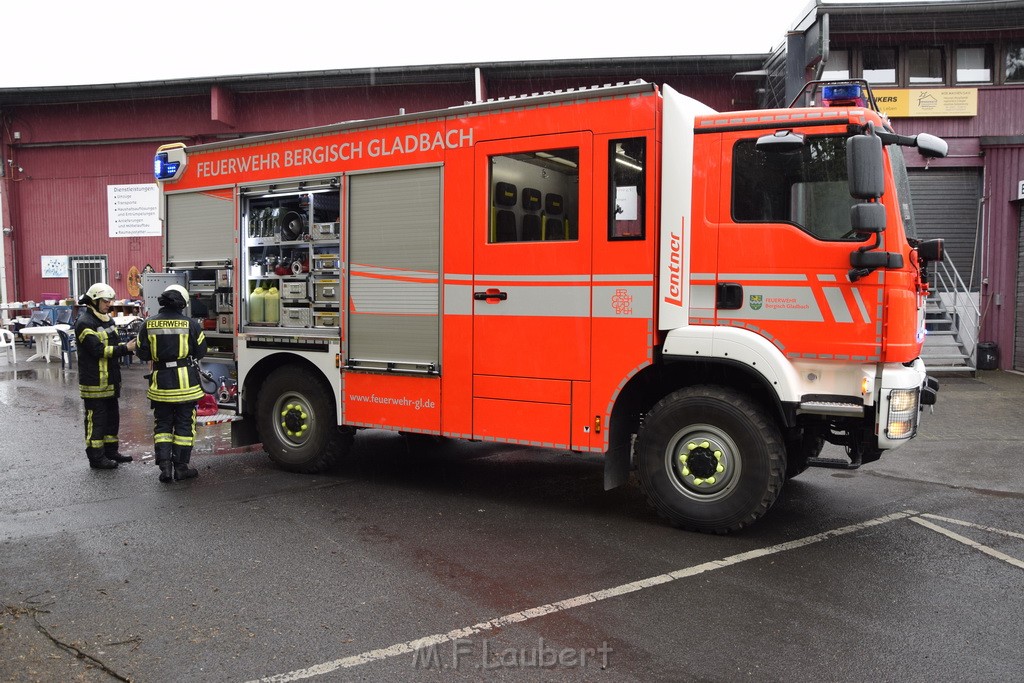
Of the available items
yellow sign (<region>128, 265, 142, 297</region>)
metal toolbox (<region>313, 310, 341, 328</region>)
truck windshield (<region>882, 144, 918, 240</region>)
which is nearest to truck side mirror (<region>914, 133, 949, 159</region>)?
truck windshield (<region>882, 144, 918, 240</region>)

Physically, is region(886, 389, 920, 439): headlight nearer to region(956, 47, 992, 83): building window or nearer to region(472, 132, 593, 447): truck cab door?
region(472, 132, 593, 447): truck cab door

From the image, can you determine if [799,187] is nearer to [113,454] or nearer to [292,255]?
[292,255]

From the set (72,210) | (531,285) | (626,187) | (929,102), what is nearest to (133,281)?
(72,210)

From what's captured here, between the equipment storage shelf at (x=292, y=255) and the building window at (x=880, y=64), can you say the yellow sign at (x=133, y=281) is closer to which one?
the equipment storage shelf at (x=292, y=255)

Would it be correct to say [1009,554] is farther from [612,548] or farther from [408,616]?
[408,616]

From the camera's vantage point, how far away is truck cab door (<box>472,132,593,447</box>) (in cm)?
591

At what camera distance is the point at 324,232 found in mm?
7305

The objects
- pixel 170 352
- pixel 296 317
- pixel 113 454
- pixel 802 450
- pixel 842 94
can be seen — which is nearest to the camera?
pixel 842 94

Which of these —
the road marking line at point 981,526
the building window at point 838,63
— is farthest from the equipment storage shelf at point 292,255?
the building window at point 838,63

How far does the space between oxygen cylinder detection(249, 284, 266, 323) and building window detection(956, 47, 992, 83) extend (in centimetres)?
1429

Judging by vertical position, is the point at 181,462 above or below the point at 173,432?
below

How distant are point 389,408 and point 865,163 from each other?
4.15 metres

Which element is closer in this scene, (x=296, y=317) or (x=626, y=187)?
(x=626, y=187)

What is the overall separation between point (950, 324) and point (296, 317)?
13046 mm
